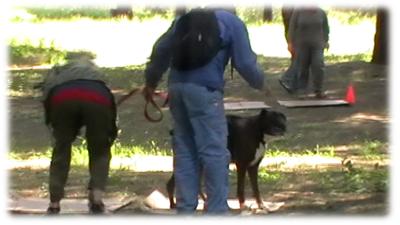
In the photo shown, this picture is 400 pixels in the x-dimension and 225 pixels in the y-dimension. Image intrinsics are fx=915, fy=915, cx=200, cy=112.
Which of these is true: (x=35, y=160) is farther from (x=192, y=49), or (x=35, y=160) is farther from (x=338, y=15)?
(x=338, y=15)

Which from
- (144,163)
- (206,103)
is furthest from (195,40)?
(144,163)

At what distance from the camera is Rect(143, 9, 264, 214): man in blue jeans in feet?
18.9

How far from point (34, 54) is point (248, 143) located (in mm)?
15647

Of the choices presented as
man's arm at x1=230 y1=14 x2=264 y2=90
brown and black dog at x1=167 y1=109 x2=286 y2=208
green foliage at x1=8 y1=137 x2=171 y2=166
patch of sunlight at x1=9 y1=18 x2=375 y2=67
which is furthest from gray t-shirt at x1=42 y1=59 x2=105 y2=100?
patch of sunlight at x1=9 y1=18 x2=375 y2=67

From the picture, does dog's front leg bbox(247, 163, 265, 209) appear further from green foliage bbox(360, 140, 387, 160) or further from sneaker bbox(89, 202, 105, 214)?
green foliage bbox(360, 140, 387, 160)

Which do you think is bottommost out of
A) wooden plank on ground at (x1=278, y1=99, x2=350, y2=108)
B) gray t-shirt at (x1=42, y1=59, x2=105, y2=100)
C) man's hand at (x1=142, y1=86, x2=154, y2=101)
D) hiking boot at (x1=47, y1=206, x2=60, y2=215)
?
wooden plank on ground at (x1=278, y1=99, x2=350, y2=108)

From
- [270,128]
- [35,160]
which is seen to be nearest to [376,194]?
[270,128]

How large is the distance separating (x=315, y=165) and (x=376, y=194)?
89.8 inches

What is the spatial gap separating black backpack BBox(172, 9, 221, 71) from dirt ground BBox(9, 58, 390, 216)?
5.09ft

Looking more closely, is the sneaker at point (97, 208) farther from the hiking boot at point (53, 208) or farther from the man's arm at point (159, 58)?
the man's arm at point (159, 58)

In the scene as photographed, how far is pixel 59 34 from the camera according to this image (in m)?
27.8

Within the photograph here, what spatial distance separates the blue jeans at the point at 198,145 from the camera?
578 centimetres

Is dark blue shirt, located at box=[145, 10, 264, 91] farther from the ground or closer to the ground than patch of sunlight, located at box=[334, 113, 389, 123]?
farther from the ground
